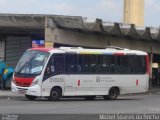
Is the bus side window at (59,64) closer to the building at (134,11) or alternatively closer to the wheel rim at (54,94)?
the wheel rim at (54,94)

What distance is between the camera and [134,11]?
86688mm

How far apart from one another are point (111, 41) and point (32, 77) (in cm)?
1901

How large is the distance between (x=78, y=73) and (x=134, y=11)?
57802 millimetres

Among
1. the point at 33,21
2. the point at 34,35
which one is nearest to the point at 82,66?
the point at 33,21

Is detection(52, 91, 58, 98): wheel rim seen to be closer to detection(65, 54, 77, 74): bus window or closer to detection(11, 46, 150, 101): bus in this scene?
detection(11, 46, 150, 101): bus

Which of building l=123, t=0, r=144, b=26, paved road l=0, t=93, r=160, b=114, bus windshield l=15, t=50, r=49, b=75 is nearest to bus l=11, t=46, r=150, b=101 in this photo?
bus windshield l=15, t=50, r=49, b=75

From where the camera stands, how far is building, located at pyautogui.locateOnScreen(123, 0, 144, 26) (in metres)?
86.8

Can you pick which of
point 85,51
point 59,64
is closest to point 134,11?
point 85,51

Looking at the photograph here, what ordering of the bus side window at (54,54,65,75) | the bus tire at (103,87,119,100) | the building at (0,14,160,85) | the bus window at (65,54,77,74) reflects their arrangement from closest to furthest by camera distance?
the bus side window at (54,54,65,75) → the bus window at (65,54,77,74) → the bus tire at (103,87,119,100) → the building at (0,14,160,85)

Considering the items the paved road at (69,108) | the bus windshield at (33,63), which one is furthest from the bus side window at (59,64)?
the paved road at (69,108)

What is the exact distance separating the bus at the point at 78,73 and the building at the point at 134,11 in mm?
54049

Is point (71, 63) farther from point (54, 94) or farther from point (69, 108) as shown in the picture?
point (69, 108)

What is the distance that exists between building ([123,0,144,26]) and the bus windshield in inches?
2311

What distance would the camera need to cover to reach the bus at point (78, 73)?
28.4m
